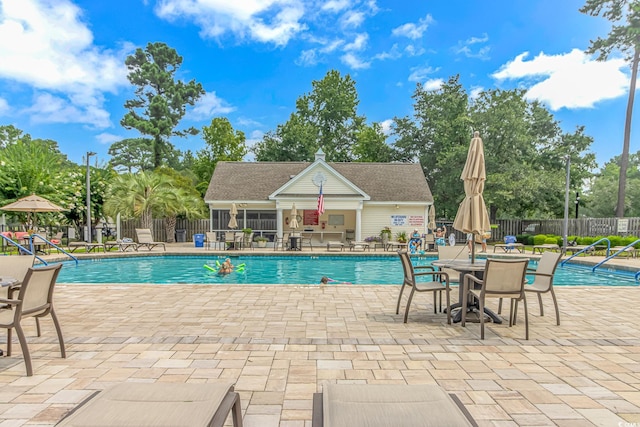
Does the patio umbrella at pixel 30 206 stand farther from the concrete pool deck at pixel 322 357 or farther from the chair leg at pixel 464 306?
the chair leg at pixel 464 306

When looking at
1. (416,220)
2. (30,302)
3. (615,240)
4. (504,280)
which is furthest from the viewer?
(416,220)

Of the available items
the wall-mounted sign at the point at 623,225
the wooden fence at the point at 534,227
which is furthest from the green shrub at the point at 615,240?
the wooden fence at the point at 534,227

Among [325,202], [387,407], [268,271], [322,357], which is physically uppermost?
[325,202]

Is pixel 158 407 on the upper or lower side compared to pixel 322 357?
upper

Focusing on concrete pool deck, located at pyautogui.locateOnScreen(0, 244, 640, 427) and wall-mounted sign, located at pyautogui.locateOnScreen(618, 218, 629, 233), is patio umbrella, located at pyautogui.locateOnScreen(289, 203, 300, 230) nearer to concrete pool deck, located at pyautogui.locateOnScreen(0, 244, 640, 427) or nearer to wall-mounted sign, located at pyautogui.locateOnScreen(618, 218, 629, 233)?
concrete pool deck, located at pyautogui.locateOnScreen(0, 244, 640, 427)

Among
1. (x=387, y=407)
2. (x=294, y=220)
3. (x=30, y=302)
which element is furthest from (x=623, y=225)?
(x=30, y=302)

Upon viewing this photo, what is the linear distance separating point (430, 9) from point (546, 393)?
21.8m

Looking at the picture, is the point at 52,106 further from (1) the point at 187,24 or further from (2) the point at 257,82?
(2) the point at 257,82

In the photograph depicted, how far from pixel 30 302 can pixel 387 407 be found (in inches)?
136

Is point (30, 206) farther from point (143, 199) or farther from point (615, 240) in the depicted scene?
point (615, 240)

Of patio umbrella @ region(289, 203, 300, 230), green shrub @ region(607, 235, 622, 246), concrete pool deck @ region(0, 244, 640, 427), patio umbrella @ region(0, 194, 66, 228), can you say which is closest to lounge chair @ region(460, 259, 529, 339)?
concrete pool deck @ region(0, 244, 640, 427)

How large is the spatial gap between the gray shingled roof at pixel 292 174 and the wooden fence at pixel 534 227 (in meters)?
3.30

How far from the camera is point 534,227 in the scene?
24.5 metres

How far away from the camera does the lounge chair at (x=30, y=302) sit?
3.25 m
